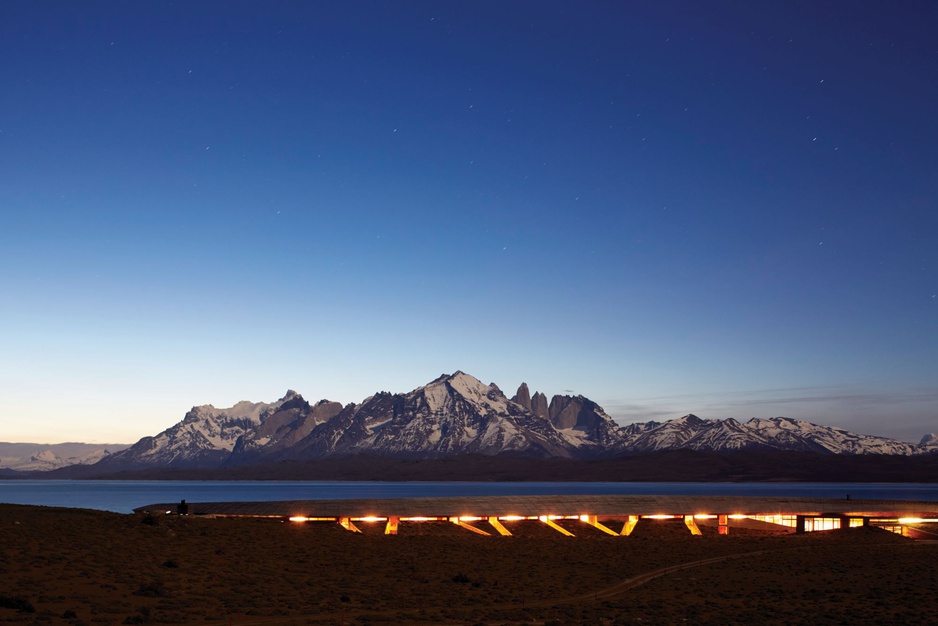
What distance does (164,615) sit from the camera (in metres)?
34.8

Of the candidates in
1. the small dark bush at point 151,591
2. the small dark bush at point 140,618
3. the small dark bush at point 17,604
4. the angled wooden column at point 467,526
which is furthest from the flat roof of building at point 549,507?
the small dark bush at point 140,618

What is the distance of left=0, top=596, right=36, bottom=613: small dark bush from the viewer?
33.2 m

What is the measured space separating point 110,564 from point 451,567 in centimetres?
2140

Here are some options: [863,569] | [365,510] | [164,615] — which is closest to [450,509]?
[365,510]

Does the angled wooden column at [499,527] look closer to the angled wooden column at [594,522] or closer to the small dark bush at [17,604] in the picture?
the angled wooden column at [594,522]

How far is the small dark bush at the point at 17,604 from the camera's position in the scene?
33156mm

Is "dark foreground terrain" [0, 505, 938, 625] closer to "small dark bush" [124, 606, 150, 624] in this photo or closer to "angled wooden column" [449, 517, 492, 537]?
"small dark bush" [124, 606, 150, 624]

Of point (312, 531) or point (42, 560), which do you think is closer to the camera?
point (42, 560)

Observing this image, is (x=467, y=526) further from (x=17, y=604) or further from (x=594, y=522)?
(x=17, y=604)

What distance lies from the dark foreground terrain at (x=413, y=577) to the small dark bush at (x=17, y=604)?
0.05 metres

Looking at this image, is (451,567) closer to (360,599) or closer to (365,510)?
(360,599)

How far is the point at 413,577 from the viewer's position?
51.2 metres

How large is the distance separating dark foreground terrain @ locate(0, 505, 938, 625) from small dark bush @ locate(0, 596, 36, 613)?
46mm

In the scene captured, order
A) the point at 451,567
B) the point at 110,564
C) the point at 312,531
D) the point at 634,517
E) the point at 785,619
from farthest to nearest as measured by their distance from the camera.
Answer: the point at 634,517 < the point at 312,531 < the point at 451,567 < the point at 110,564 < the point at 785,619
